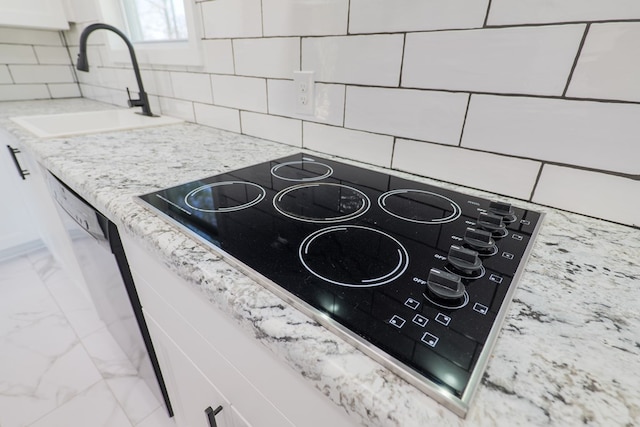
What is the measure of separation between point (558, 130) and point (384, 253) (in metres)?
0.42

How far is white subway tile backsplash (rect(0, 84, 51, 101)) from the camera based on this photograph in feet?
5.75

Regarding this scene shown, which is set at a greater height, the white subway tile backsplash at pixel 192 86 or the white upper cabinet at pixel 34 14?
the white upper cabinet at pixel 34 14

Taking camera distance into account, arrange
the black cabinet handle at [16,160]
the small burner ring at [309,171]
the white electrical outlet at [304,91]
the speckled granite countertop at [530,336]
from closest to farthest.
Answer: the speckled granite countertop at [530,336] < the small burner ring at [309,171] < the white electrical outlet at [304,91] < the black cabinet handle at [16,160]

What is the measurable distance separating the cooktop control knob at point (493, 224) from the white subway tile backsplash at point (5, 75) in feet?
8.16

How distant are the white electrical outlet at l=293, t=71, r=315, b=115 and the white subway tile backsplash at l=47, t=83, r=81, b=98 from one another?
195cm

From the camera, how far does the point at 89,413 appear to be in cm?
104

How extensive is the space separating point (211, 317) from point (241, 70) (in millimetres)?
871

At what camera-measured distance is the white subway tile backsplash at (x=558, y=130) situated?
507mm

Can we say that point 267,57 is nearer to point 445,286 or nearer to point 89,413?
point 445,286

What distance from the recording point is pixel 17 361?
1220 mm

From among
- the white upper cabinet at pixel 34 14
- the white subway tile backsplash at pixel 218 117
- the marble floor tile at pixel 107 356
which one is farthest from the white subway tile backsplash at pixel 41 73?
the marble floor tile at pixel 107 356

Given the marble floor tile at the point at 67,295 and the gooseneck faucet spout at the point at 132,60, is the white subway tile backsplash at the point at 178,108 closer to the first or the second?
the gooseneck faucet spout at the point at 132,60

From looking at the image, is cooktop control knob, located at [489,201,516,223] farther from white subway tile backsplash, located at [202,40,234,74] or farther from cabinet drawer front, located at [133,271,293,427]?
white subway tile backsplash, located at [202,40,234,74]

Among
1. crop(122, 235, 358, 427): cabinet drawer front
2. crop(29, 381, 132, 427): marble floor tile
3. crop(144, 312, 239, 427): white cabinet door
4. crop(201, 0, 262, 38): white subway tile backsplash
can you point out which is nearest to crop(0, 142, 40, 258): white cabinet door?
crop(29, 381, 132, 427): marble floor tile
